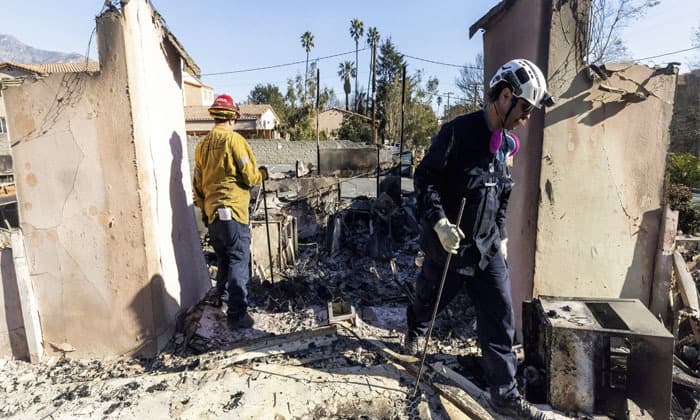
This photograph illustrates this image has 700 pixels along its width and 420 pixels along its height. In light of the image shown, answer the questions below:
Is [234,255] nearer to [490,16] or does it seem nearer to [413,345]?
[413,345]

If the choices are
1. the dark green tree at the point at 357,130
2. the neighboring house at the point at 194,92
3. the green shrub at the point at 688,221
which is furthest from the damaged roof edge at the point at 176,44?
the neighboring house at the point at 194,92

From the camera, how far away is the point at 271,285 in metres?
4.64

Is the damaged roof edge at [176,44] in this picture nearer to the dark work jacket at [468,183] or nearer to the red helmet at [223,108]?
the red helmet at [223,108]

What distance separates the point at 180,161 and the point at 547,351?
3454 mm

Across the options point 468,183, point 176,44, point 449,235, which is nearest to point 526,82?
point 468,183

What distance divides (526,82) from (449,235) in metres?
1.01

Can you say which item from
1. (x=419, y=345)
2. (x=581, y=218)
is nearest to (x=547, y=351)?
(x=419, y=345)

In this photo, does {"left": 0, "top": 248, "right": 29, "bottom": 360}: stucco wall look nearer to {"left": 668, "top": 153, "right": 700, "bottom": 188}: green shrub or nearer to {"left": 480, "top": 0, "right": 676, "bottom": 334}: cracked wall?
{"left": 480, "top": 0, "right": 676, "bottom": 334}: cracked wall

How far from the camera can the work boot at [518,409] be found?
2.41m

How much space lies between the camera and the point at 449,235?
2.33 metres

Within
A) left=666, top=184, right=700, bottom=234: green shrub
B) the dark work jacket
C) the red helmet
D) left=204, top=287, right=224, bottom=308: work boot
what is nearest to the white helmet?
the dark work jacket

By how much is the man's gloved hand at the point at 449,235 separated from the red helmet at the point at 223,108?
2.26m

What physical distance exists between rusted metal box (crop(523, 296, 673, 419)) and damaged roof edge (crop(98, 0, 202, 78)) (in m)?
3.72

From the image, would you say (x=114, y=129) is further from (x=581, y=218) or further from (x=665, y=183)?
(x=665, y=183)
